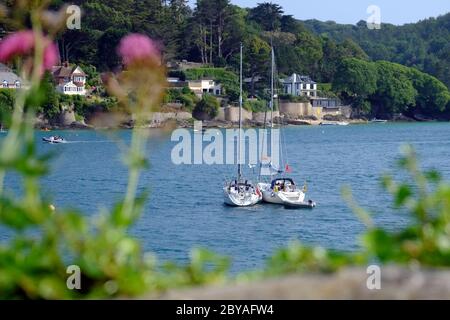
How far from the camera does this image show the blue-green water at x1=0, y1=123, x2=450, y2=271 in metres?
24.9

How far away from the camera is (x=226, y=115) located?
332 ft

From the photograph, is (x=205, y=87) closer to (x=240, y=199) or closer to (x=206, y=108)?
(x=206, y=108)

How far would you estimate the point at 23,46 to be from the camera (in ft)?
8.38

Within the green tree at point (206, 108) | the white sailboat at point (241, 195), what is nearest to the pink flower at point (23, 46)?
the white sailboat at point (241, 195)

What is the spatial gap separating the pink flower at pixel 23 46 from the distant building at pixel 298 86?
355ft

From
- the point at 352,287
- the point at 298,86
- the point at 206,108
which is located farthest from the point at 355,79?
the point at 352,287

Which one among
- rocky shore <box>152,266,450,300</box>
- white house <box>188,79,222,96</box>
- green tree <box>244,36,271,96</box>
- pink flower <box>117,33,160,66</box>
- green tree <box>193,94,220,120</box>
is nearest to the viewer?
rocky shore <box>152,266,450,300</box>

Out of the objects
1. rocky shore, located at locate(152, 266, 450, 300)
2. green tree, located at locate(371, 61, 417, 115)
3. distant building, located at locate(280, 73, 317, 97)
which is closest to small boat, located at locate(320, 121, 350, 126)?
distant building, located at locate(280, 73, 317, 97)

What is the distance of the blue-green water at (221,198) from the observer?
24.9 meters

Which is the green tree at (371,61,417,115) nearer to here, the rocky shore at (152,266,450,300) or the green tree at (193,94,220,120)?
the green tree at (193,94,220,120)

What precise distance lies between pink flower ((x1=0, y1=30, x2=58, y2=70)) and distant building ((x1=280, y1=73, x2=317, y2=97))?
108 m

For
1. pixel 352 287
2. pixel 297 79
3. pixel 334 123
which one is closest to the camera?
pixel 352 287

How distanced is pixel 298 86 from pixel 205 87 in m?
14.5
